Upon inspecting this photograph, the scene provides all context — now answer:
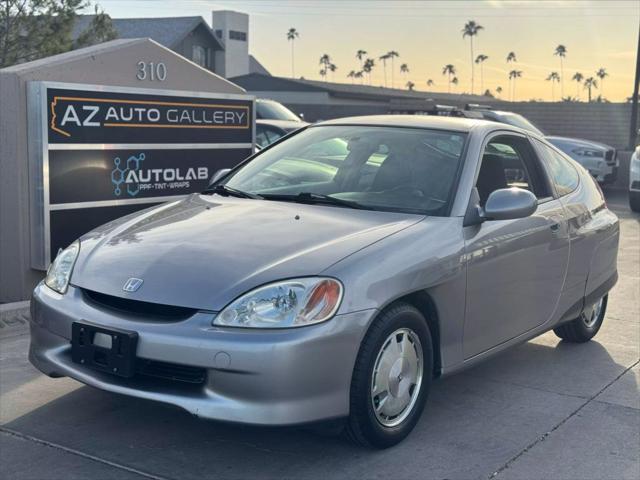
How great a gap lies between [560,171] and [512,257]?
1221 mm

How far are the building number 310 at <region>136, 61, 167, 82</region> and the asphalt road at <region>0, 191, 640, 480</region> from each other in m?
3.12

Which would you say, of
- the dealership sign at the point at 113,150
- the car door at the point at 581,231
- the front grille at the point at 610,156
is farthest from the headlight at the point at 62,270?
the front grille at the point at 610,156

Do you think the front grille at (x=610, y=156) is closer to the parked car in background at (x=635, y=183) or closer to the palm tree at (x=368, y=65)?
the parked car in background at (x=635, y=183)

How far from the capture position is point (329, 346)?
3.72 m

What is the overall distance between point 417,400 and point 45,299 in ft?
6.08

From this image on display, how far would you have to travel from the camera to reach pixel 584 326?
6266mm

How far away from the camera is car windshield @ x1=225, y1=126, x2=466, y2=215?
4.77m

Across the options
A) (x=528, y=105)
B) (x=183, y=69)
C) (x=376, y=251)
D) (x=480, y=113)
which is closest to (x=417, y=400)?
(x=376, y=251)

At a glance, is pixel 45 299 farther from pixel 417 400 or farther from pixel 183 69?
pixel 183 69

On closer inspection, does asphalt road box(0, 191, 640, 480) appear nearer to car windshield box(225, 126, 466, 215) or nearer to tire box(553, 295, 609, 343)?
tire box(553, 295, 609, 343)

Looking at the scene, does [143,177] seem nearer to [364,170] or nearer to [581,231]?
[364,170]

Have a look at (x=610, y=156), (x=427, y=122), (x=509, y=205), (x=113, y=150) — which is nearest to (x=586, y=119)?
(x=610, y=156)

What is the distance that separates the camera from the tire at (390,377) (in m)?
3.91

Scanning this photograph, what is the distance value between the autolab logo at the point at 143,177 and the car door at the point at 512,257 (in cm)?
347
